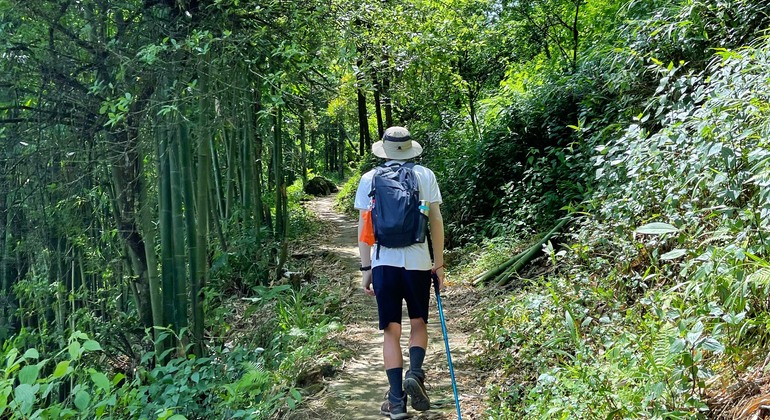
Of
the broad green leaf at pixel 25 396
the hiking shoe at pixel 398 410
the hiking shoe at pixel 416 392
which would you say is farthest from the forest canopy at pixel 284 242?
the hiking shoe at pixel 398 410

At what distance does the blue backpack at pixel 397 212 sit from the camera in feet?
11.2

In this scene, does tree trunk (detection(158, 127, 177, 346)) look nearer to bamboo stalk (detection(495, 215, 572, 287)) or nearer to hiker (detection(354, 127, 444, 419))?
hiker (detection(354, 127, 444, 419))

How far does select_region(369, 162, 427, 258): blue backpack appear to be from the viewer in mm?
3420

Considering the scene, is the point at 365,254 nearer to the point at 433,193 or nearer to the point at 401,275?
the point at 401,275

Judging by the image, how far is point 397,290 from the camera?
3539 mm

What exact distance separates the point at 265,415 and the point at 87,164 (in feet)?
8.94

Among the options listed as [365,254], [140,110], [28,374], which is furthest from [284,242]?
[28,374]

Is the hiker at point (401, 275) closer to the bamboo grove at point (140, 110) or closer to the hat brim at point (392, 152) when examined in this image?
the hat brim at point (392, 152)

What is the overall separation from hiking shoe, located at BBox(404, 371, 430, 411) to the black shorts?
1.14 ft

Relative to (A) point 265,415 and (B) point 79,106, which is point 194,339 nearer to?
(A) point 265,415

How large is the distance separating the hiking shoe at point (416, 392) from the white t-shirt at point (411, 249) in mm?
662

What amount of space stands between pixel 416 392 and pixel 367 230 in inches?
38.9

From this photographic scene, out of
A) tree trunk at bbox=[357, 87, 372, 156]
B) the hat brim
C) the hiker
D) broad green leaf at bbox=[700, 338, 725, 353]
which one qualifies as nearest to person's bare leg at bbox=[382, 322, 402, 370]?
the hiker

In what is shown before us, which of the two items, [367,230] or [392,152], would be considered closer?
[367,230]
